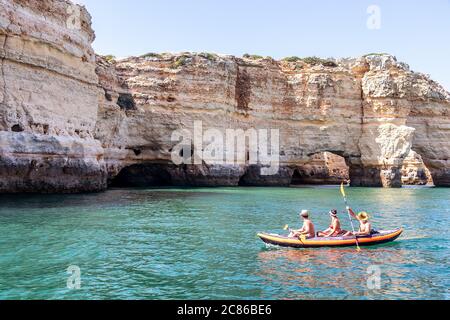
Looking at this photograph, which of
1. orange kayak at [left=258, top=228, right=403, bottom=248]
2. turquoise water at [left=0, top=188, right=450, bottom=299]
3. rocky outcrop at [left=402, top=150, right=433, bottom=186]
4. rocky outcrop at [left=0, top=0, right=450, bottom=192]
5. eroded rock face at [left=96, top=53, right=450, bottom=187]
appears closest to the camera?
turquoise water at [left=0, top=188, right=450, bottom=299]

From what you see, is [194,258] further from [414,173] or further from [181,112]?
[414,173]

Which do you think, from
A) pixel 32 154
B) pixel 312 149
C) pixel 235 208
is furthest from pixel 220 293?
pixel 312 149

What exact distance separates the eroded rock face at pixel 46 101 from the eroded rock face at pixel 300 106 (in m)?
9.53

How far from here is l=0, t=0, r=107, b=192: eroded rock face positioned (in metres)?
23.0

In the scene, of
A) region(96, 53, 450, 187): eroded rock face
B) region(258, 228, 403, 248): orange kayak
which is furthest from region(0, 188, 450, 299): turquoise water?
region(96, 53, 450, 187): eroded rock face

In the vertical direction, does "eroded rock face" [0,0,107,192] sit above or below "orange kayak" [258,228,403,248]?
above

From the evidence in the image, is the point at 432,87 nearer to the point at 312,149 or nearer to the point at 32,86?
the point at 312,149

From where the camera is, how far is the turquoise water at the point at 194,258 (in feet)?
27.9

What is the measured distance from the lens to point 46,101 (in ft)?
83.5

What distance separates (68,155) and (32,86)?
4427mm

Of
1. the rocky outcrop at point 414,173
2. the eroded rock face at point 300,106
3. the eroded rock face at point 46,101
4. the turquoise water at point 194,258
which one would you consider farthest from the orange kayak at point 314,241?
the rocky outcrop at point 414,173

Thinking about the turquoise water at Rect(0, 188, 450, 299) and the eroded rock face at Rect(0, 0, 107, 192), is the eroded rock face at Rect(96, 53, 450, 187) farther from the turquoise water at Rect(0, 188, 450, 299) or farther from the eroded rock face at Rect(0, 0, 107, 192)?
the turquoise water at Rect(0, 188, 450, 299)

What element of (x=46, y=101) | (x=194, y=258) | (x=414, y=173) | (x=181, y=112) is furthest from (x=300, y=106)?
A: (x=194, y=258)

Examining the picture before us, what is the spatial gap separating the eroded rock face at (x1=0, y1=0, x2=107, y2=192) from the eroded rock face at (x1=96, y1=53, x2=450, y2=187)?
31.3 ft
